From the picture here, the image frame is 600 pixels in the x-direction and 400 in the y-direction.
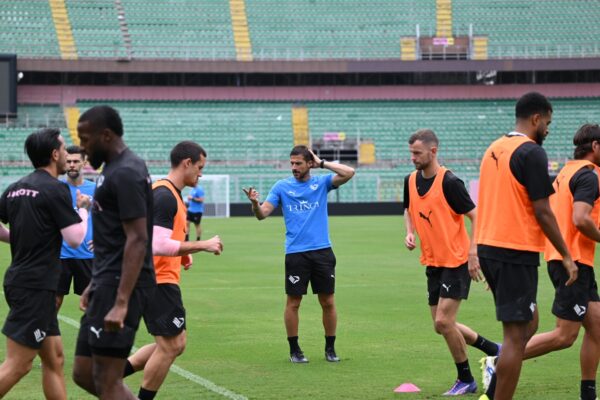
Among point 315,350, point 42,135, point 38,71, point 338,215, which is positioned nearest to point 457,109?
point 338,215

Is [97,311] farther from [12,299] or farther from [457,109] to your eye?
[457,109]

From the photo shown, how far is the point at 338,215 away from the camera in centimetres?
5100

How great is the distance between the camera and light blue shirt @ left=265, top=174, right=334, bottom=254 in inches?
448

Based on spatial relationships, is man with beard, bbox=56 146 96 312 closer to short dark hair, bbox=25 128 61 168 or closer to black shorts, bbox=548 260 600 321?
short dark hair, bbox=25 128 61 168

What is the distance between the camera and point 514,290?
24.1ft

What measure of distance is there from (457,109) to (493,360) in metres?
52.7

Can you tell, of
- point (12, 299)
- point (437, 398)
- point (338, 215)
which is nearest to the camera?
point (12, 299)

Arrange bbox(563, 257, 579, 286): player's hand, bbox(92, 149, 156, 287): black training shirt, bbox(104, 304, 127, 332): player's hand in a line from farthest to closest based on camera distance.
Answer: bbox(563, 257, 579, 286): player's hand, bbox(92, 149, 156, 287): black training shirt, bbox(104, 304, 127, 332): player's hand

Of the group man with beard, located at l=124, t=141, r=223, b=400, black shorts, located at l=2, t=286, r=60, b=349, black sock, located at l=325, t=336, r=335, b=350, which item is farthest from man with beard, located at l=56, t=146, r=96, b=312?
black shorts, located at l=2, t=286, r=60, b=349

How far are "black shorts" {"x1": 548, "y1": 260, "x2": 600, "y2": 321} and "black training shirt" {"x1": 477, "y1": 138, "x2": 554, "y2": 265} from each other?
933 mm

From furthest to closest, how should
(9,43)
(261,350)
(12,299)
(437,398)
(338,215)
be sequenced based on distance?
1. (9,43)
2. (338,215)
3. (261,350)
4. (437,398)
5. (12,299)

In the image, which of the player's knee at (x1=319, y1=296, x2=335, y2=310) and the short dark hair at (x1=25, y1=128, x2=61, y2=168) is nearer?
the short dark hair at (x1=25, y1=128, x2=61, y2=168)

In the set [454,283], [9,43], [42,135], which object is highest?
[9,43]

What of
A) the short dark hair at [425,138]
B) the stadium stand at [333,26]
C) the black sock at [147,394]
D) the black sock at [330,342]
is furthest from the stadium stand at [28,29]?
the black sock at [147,394]
